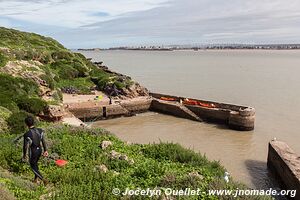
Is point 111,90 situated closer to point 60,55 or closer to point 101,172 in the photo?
point 60,55

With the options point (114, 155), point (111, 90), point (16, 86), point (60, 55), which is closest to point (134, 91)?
point (111, 90)

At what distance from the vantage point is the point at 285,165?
1372 centimetres

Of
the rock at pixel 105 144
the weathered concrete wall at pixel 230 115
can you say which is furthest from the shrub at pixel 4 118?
the weathered concrete wall at pixel 230 115

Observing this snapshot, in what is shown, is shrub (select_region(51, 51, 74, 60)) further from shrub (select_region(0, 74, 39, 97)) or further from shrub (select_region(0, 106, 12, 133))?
shrub (select_region(0, 106, 12, 133))

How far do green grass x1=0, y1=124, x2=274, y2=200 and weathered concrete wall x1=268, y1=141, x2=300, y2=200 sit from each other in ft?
10.0

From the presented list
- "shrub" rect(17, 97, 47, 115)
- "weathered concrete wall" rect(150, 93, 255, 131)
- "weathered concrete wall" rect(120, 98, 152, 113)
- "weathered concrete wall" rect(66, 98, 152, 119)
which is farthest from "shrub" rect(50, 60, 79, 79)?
"shrub" rect(17, 97, 47, 115)

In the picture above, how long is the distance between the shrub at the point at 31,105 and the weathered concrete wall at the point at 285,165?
12029 millimetres

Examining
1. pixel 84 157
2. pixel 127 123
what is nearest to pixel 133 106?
pixel 127 123

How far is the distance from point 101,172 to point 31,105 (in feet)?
34.6

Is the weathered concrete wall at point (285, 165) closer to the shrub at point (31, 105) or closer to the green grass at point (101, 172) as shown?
the green grass at point (101, 172)

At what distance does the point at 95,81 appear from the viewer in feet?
127

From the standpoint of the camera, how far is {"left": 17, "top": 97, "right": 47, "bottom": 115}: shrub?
726 inches

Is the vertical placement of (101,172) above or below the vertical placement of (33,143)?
below

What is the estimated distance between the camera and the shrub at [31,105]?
1844 cm
